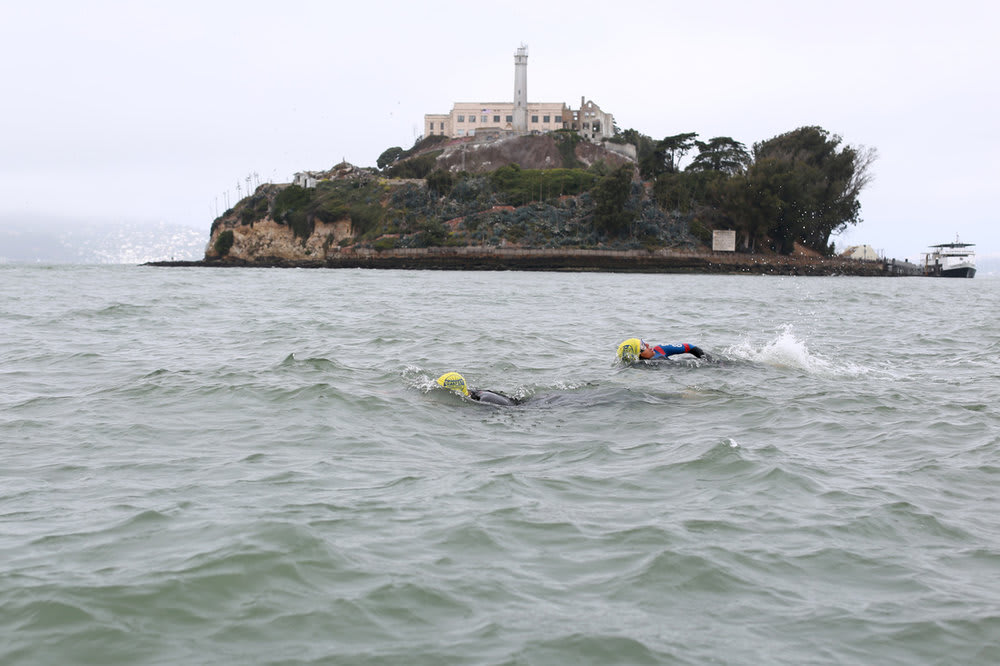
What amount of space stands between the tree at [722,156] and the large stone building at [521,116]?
1150 inches

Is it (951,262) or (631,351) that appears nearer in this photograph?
(631,351)

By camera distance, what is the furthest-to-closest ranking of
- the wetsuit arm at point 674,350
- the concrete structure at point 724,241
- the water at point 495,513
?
the concrete structure at point 724,241, the wetsuit arm at point 674,350, the water at point 495,513

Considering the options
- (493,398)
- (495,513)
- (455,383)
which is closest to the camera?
(495,513)

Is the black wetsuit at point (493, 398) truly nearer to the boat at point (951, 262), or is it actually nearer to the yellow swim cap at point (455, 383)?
the yellow swim cap at point (455, 383)

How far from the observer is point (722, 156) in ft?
328

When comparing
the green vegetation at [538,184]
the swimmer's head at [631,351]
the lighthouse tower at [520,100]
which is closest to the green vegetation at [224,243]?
the green vegetation at [538,184]

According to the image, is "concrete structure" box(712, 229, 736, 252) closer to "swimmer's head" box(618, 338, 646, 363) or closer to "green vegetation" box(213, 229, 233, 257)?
"green vegetation" box(213, 229, 233, 257)

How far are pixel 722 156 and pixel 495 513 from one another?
331 ft

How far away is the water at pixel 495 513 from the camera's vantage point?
4.56m

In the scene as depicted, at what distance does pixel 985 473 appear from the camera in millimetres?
7898

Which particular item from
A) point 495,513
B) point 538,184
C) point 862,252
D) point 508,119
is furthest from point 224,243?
point 495,513

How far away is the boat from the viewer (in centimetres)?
9575

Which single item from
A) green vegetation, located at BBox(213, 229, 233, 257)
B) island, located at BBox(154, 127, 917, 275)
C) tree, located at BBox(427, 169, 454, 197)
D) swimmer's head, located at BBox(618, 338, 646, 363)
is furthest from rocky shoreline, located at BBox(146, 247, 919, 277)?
swimmer's head, located at BBox(618, 338, 646, 363)

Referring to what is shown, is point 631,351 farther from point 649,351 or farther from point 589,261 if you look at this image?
point 589,261
